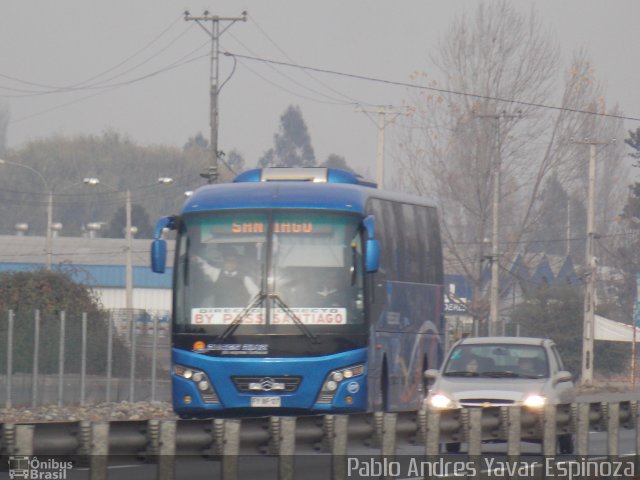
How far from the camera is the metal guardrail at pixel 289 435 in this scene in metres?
7.35

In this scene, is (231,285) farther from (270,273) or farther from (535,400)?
(535,400)

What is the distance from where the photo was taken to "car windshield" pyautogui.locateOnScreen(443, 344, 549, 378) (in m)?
18.2

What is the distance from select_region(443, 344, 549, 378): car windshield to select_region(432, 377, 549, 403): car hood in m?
0.25

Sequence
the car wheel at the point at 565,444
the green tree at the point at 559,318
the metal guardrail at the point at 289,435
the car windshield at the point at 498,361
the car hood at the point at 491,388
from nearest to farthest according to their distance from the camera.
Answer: the metal guardrail at the point at 289,435
the car wheel at the point at 565,444
the car hood at the point at 491,388
the car windshield at the point at 498,361
the green tree at the point at 559,318

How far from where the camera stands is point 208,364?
18.0 meters

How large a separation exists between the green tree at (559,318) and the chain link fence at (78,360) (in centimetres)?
2991

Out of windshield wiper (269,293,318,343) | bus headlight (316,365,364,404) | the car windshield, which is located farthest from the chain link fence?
the car windshield

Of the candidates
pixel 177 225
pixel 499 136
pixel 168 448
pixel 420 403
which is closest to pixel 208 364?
pixel 177 225

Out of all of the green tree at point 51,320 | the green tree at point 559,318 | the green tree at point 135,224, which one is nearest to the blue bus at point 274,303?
the green tree at point 51,320

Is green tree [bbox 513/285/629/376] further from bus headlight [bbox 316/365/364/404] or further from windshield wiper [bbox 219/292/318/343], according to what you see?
windshield wiper [bbox 219/292/318/343]

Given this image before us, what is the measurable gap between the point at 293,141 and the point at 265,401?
588ft

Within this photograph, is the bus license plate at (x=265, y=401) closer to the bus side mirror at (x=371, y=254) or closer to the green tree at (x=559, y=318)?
the bus side mirror at (x=371, y=254)

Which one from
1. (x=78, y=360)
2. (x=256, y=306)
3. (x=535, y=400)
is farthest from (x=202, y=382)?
(x=78, y=360)

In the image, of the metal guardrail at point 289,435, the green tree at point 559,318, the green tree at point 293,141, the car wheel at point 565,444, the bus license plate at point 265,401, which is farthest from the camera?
the green tree at point 293,141
